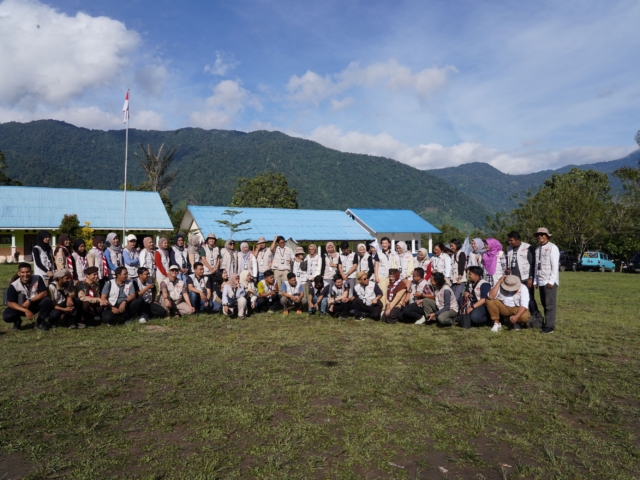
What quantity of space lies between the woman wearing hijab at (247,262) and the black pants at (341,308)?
183cm

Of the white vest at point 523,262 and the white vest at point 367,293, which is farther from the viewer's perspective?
the white vest at point 367,293

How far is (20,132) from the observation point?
437 feet

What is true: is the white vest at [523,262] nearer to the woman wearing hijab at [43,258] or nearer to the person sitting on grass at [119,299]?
the person sitting on grass at [119,299]

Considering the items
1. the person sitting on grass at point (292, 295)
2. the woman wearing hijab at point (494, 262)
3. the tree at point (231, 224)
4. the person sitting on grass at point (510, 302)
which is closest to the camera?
the person sitting on grass at point (510, 302)

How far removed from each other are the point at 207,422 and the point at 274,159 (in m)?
119

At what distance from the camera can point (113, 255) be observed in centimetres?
858

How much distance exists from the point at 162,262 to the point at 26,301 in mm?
2329

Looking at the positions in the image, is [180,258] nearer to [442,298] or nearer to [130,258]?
[130,258]

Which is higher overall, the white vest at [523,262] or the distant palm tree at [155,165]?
the distant palm tree at [155,165]

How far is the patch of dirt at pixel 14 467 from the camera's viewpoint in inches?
118

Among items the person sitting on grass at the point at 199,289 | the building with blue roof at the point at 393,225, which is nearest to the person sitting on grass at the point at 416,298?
the person sitting on grass at the point at 199,289

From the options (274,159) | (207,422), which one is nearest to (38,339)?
(207,422)

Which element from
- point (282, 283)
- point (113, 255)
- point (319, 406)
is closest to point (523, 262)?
point (282, 283)

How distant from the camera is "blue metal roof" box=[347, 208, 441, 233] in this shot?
34.3 meters
